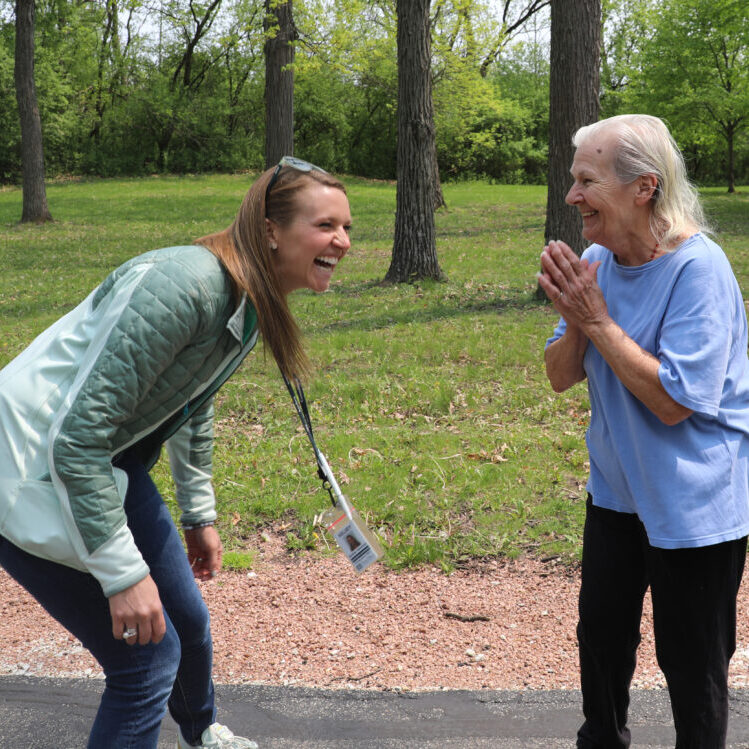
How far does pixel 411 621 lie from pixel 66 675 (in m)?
1.60

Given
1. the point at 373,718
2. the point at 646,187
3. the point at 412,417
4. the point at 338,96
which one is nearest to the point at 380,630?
the point at 373,718

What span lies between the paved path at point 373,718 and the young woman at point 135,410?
1038 millimetres

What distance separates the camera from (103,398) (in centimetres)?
200

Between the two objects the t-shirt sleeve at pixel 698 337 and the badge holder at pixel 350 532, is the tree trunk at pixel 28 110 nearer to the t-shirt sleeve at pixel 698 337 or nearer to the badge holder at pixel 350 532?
the badge holder at pixel 350 532

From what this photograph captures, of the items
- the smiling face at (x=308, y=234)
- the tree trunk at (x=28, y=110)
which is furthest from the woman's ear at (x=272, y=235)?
the tree trunk at (x=28, y=110)

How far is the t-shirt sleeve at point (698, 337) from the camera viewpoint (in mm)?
2219

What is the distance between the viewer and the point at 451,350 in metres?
9.12

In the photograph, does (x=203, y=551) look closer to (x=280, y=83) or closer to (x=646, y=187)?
(x=646, y=187)

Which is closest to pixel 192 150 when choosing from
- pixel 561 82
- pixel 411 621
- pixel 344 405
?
pixel 561 82

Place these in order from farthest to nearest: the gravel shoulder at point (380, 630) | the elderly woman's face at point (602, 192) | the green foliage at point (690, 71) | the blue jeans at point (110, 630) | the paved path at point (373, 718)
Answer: the green foliage at point (690, 71), the gravel shoulder at point (380, 630), the paved path at point (373, 718), the elderly woman's face at point (602, 192), the blue jeans at point (110, 630)

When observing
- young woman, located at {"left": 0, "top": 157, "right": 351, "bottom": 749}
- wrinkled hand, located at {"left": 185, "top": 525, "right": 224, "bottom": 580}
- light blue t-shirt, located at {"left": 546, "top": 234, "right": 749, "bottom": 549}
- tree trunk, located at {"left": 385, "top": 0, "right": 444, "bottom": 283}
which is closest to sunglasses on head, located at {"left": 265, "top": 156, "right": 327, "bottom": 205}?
young woman, located at {"left": 0, "top": 157, "right": 351, "bottom": 749}

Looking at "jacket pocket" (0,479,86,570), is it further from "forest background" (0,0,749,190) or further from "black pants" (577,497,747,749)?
"forest background" (0,0,749,190)

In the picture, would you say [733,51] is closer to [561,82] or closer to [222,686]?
[561,82]

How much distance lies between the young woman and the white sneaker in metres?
0.54
